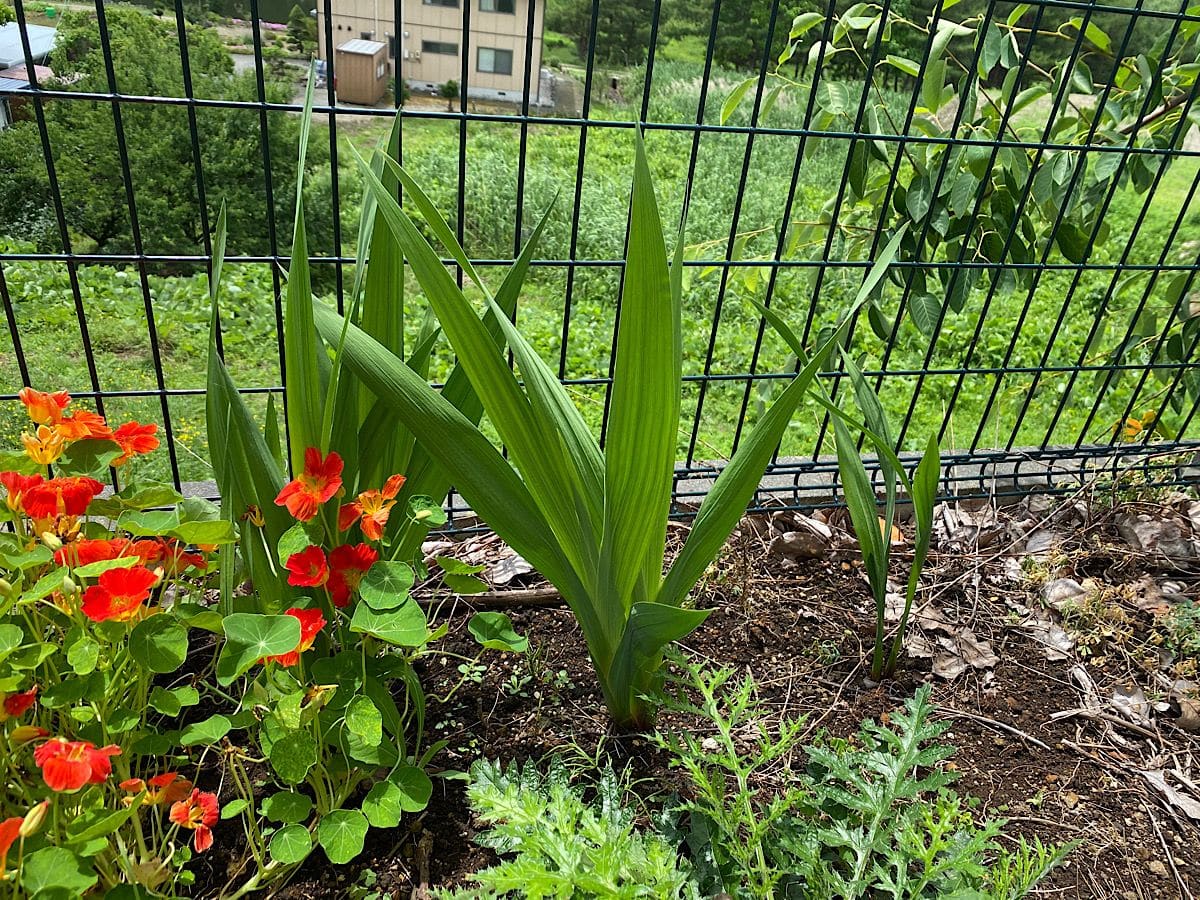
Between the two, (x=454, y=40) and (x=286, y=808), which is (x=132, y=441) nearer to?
(x=286, y=808)

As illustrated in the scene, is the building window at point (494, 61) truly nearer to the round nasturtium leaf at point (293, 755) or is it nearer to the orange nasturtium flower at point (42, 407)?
the orange nasturtium flower at point (42, 407)

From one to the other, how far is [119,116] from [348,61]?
299 cm

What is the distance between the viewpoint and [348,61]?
3916 millimetres

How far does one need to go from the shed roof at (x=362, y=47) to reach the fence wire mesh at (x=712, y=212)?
5.4 inches

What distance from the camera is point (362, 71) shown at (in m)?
4.09

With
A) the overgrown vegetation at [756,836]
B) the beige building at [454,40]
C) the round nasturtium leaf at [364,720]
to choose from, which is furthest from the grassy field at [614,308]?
the round nasturtium leaf at [364,720]

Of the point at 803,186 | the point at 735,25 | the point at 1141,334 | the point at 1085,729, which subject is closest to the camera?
the point at 1085,729

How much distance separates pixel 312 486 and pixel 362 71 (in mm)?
3671

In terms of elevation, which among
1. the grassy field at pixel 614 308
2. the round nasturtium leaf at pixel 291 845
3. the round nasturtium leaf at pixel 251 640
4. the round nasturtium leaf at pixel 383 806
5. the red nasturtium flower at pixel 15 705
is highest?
the round nasturtium leaf at pixel 251 640

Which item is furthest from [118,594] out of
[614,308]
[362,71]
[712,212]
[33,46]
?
[712,212]

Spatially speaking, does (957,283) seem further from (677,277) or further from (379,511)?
(379,511)

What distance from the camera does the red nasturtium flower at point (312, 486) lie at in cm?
98

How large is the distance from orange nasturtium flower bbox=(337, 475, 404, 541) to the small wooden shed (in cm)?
295

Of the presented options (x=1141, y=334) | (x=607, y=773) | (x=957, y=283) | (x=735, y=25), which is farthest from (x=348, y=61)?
(x=735, y=25)
